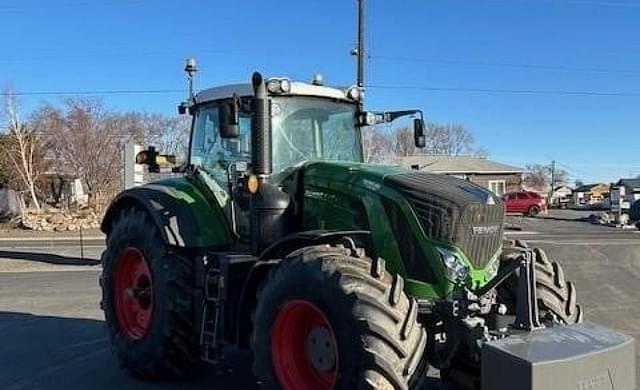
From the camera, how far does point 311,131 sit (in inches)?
262

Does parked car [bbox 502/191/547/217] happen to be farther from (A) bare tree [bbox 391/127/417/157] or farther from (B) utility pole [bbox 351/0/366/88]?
(B) utility pole [bbox 351/0/366/88]

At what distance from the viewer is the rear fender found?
6.54 metres

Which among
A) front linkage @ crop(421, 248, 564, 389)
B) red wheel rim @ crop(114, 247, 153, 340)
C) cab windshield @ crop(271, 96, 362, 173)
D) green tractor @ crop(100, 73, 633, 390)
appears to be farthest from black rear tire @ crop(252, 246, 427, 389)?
red wheel rim @ crop(114, 247, 153, 340)

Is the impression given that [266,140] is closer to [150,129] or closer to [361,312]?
[361,312]

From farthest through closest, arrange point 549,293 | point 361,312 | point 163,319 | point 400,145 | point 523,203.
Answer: point 400,145, point 523,203, point 163,319, point 549,293, point 361,312

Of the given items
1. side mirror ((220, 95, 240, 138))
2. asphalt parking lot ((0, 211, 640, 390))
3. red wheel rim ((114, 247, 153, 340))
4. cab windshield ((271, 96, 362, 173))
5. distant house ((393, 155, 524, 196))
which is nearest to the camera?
side mirror ((220, 95, 240, 138))

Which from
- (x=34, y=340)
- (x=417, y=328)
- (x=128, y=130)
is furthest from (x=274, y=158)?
(x=128, y=130)

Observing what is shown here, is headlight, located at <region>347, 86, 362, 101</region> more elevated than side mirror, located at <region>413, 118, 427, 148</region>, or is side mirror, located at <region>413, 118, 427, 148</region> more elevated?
headlight, located at <region>347, 86, 362, 101</region>

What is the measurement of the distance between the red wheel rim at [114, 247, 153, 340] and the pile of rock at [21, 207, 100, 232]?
28.6m

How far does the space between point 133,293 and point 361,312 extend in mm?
3311

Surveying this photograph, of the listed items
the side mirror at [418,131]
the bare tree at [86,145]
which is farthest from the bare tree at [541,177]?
the side mirror at [418,131]

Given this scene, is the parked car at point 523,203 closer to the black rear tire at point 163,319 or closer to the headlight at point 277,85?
the black rear tire at point 163,319

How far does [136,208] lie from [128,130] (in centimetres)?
4109

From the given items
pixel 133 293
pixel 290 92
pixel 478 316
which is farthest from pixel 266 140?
pixel 133 293
